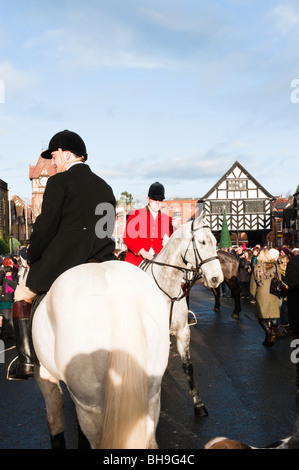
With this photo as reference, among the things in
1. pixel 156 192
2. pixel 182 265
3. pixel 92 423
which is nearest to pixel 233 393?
pixel 182 265

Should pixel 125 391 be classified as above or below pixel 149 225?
below

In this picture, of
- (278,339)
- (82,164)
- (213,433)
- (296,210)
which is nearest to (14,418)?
(213,433)

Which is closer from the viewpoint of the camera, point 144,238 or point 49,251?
A: point 49,251

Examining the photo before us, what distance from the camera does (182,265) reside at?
6152 millimetres

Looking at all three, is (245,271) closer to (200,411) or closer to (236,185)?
(200,411)

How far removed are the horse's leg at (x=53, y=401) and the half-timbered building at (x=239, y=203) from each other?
48.5 meters

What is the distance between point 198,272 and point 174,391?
6.09 ft

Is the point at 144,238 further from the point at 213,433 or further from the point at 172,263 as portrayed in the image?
the point at 213,433

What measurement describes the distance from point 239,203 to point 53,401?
50.0 metres

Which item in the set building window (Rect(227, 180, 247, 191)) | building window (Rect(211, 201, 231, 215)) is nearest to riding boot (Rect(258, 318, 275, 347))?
building window (Rect(211, 201, 231, 215))

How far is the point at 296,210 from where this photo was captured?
47.2 metres

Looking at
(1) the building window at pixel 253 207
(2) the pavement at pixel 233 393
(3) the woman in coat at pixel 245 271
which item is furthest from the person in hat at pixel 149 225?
(1) the building window at pixel 253 207

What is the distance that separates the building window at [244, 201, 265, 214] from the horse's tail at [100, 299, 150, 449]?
167 ft
